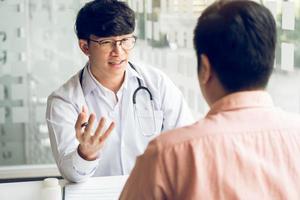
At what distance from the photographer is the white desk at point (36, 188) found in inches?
69.1

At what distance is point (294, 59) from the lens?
298 centimetres

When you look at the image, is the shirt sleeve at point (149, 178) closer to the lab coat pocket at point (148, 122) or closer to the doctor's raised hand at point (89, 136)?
the doctor's raised hand at point (89, 136)

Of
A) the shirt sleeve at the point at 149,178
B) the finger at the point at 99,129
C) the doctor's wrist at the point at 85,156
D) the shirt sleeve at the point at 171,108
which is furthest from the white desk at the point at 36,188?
the shirt sleeve at the point at 149,178

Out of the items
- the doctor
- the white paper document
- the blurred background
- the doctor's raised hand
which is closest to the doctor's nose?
the doctor

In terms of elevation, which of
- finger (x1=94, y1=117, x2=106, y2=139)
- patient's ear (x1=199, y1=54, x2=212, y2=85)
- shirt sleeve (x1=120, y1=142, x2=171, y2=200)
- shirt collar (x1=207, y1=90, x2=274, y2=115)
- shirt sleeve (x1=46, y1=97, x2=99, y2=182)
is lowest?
shirt sleeve (x1=46, y1=97, x2=99, y2=182)

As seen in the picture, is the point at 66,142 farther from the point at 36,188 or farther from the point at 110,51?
the point at 110,51

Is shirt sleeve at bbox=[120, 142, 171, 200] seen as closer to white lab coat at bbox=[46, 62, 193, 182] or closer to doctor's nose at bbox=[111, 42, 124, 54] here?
white lab coat at bbox=[46, 62, 193, 182]

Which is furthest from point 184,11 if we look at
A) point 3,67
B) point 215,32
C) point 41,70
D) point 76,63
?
point 215,32

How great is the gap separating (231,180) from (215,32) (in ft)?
0.90

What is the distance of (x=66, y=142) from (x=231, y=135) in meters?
1.12

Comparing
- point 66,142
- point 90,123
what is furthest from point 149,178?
point 66,142

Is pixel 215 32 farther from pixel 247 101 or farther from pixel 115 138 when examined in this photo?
pixel 115 138

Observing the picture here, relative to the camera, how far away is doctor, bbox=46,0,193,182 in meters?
1.99

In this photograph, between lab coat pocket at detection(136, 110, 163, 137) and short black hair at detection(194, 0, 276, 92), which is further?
lab coat pocket at detection(136, 110, 163, 137)
